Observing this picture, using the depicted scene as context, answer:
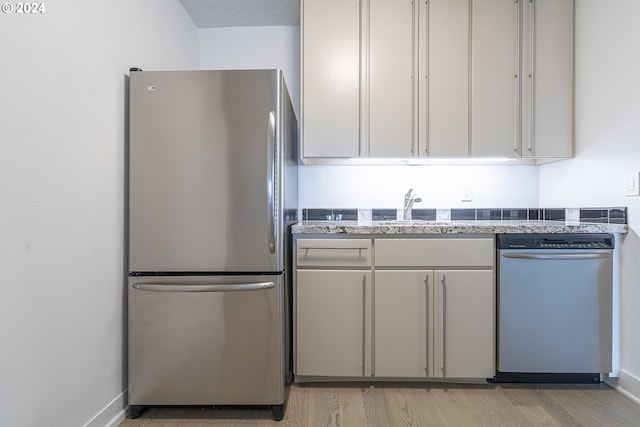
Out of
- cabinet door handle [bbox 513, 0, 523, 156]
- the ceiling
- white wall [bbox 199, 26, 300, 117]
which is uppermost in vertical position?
the ceiling

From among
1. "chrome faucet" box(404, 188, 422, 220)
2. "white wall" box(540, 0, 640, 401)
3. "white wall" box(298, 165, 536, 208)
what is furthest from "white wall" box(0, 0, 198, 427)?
"white wall" box(540, 0, 640, 401)

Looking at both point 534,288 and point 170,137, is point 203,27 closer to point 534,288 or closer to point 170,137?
point 170,137

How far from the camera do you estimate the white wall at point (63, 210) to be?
1.04 meters

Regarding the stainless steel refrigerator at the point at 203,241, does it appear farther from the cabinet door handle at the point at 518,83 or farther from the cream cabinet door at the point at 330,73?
the cabinet door handle at the point at 518,83

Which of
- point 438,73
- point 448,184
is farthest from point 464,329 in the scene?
point 438,73

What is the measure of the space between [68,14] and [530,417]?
2585 mm

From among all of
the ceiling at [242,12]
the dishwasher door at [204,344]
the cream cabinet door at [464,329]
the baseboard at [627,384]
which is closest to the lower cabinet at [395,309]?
the cream cabinet door at [464,329]

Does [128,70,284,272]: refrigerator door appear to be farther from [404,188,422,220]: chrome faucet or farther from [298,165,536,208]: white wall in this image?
[404,188,422,220]: chrome faucet

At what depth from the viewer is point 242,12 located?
228 cm

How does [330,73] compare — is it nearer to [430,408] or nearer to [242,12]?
[242,12]

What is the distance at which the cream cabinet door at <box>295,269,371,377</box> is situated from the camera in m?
1.75

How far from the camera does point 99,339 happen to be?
142 cm

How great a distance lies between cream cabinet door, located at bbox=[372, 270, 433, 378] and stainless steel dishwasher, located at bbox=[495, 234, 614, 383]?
0.39m

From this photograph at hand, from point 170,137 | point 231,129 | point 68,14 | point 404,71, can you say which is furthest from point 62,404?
point 404,71
